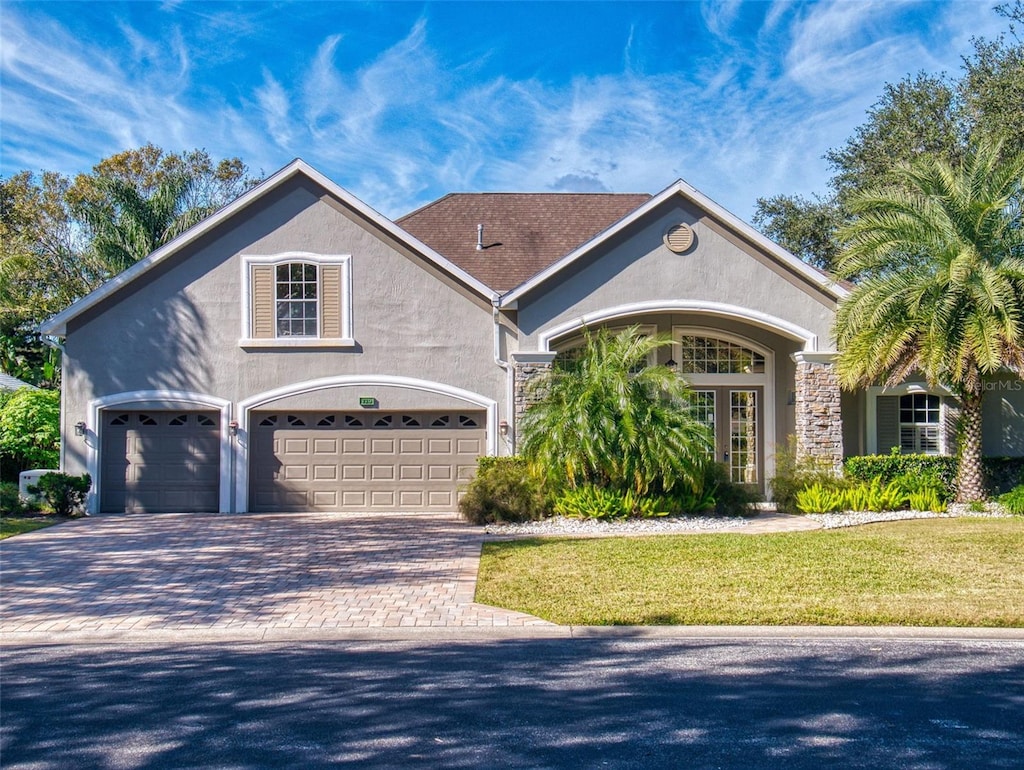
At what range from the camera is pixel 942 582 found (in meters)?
11.0

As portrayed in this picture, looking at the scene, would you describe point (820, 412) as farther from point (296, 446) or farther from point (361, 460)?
point (296, 446)

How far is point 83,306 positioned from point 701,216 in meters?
12.1

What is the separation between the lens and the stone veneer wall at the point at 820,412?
1845 centimetres

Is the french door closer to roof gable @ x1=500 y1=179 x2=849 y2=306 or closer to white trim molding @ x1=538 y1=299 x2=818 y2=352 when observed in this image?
white trim molding @ x1=538 y1=299 x2=818 y2=352

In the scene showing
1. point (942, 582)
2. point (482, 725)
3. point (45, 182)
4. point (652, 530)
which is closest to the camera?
point (482, 725)

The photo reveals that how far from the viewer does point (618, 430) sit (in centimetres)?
1609

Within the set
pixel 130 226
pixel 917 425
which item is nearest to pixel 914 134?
pixel 917 425

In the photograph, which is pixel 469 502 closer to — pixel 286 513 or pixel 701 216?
pixel 286 513

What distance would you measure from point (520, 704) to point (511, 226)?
17.8m

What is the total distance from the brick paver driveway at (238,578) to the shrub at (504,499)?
674 millimetres

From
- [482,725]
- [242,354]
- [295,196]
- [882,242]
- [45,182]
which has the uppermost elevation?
[45,182]

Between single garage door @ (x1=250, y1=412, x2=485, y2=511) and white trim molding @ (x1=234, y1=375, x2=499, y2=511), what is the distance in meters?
0.21

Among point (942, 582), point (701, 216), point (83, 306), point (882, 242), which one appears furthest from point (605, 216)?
point (942, 582)

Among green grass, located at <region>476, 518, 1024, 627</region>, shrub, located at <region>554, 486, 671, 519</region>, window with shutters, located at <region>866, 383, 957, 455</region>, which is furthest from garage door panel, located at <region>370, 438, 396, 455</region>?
window with shutters, located at <region>866, 383, 957, 455</region>
